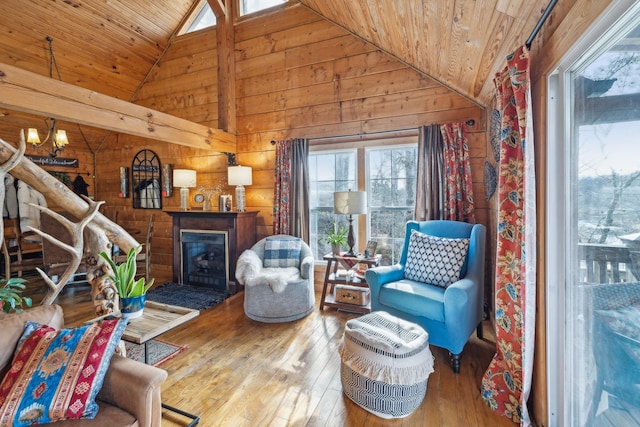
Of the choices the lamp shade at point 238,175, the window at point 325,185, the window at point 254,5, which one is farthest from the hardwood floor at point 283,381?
the window at point 254,5

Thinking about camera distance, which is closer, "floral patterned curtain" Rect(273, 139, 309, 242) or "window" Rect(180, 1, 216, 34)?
"floral patterned curtain" Rect(273, 139, 309, 242)

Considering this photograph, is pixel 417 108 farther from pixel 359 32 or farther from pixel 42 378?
pixel 42 378

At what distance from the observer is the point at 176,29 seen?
4695 mm

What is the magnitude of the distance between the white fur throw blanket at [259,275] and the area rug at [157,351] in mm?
776

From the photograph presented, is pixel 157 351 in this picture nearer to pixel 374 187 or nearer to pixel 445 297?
pixel 445 297

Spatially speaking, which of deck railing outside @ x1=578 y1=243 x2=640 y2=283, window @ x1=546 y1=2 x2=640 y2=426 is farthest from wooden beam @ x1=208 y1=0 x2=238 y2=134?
deck railing outside @ x1=578 y1=243 x2=640 y2=283

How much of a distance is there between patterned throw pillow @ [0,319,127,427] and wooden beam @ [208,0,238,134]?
3453 mm

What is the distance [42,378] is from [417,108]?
11.7 feet

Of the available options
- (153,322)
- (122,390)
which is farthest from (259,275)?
(122,390)

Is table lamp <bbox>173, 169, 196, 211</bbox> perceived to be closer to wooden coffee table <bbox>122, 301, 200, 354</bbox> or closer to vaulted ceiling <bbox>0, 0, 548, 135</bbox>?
vaulted ceiling <bbox>0, 0, 548, 135</bbox>

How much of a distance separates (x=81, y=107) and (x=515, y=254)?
3.48 metres

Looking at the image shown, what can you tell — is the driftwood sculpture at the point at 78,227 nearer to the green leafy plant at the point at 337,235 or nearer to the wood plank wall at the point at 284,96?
the green leafy plant at the point at 337,235

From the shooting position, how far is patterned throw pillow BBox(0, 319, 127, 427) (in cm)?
107

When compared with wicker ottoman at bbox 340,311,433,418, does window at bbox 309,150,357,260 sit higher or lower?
higher
